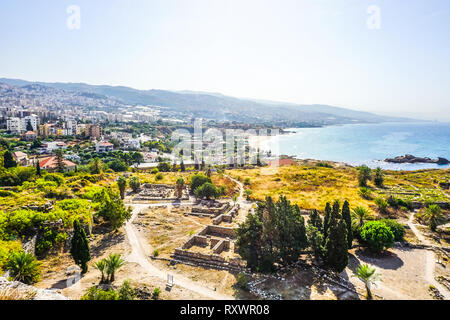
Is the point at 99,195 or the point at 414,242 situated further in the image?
Result: the point at 99,195

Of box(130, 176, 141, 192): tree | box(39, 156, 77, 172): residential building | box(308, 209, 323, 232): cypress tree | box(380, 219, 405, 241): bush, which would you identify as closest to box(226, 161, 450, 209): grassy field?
box(380, 219, 405, 241): bush

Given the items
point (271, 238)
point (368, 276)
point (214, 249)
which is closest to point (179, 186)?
point (214, 249)

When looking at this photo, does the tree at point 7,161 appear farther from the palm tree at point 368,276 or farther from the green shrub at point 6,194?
the palm tree at point 368,276

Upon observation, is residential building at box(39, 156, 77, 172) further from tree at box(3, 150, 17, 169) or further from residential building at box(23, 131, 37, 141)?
residential building at box(23, 131, 37, 141)

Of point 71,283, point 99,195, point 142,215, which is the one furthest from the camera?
point 142,215
